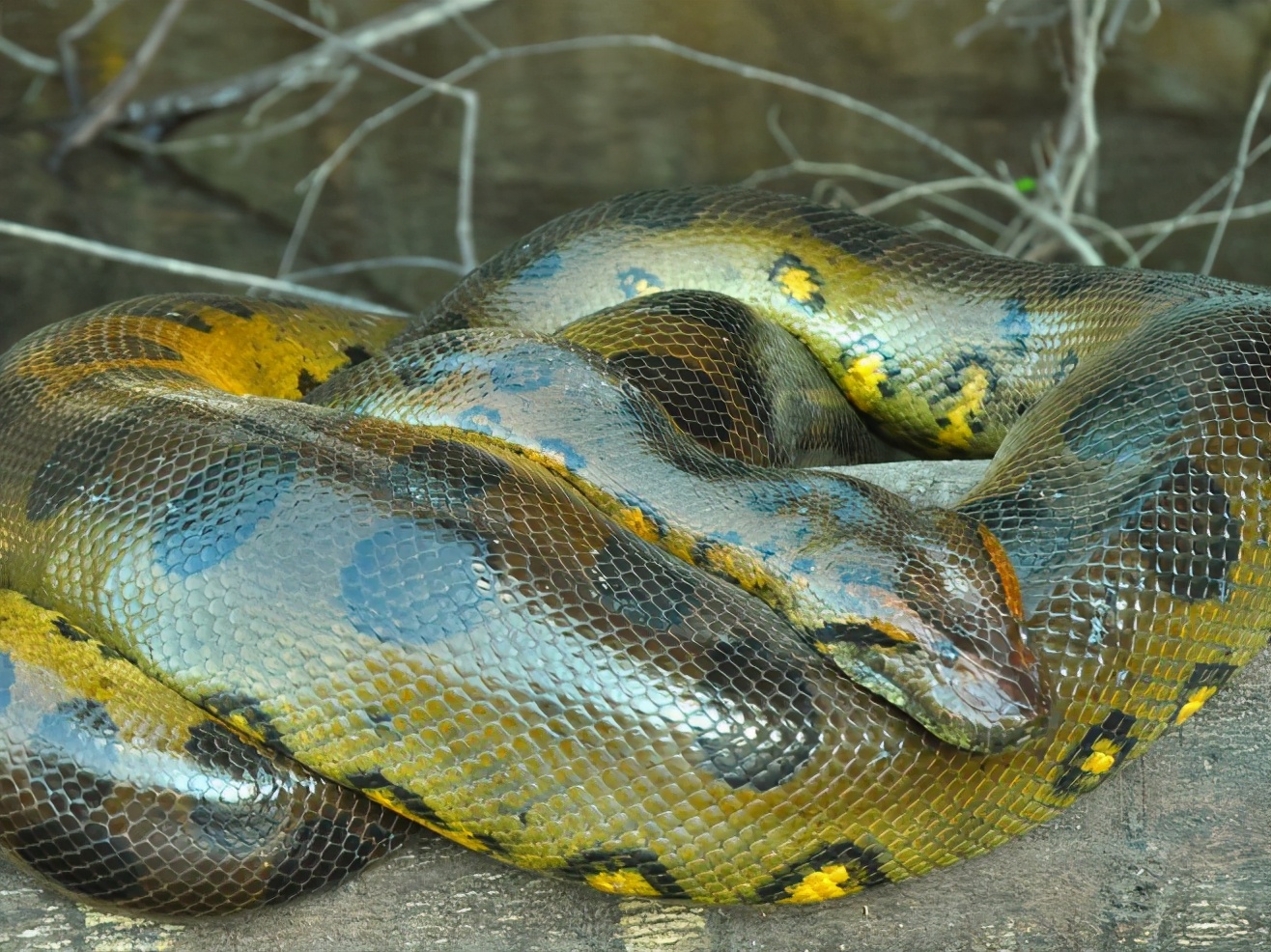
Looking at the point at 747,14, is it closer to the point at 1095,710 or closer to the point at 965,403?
the point at 965,403

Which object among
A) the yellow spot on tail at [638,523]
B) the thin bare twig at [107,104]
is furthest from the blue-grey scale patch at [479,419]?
the thin bare twig at [107,104]

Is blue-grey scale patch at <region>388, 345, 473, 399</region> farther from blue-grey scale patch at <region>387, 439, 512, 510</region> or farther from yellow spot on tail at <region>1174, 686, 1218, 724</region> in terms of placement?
yellow spot on tail at <region>1174, 686, 1218, 724</region>

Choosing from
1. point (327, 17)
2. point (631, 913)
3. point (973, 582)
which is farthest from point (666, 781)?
point (327, 17)

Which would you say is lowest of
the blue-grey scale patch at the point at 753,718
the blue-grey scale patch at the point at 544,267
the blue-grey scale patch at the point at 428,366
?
the blue-grey scale patch at the point at 753,718

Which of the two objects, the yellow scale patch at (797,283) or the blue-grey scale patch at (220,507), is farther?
the yellow scale patch at (797,283)

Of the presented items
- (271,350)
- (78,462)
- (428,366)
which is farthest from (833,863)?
(271,350)

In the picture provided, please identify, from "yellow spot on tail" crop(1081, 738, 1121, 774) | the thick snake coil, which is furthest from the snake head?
"yellow spot on tail" crop(1081, 738, 1121, 774)

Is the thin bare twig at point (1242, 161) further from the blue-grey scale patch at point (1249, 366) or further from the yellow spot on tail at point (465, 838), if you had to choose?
the yellow spot on tail at point (465, 838)
